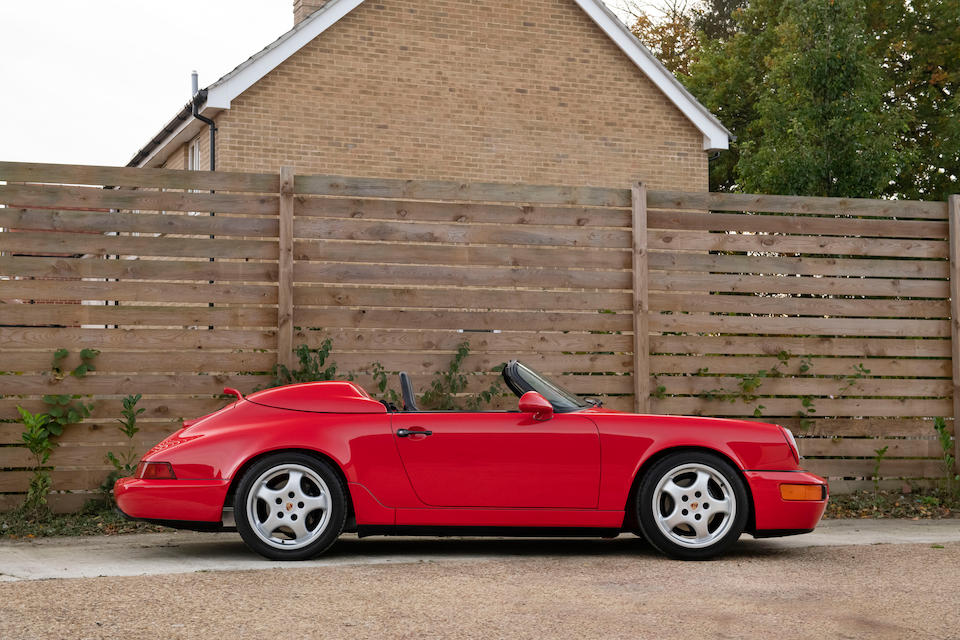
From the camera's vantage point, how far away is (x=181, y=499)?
247 inches

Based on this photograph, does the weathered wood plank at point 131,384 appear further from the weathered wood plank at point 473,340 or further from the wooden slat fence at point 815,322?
the wooden slat fence at point 815,322

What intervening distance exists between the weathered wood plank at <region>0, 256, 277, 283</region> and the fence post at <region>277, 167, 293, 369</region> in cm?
11

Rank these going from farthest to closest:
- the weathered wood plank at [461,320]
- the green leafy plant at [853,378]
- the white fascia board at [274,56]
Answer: the white fascia board at [274,56] < the green leafy plant at [853,378] < the weathered wood plank at [461,320]

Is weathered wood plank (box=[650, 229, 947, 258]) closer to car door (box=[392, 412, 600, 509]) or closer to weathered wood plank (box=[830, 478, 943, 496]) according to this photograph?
weathered wood plank (box=[830, 478, 943, 496])

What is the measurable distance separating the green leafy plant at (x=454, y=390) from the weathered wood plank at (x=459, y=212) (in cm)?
99

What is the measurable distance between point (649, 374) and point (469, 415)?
2845 mm

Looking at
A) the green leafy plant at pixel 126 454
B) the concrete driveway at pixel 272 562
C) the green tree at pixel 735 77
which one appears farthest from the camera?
the green tree at pixel 735 77

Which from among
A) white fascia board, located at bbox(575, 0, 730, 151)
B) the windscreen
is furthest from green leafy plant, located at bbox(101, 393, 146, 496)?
white fascia board, located at bbox(575, 0, 730, 151)

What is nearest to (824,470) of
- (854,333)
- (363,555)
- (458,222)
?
(854,333)

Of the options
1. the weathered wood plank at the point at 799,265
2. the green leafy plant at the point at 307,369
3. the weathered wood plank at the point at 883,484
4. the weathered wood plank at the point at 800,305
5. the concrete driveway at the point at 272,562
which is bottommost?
the concrete driveway at the point at 272,562

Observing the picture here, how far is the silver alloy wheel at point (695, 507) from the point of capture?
6.46m

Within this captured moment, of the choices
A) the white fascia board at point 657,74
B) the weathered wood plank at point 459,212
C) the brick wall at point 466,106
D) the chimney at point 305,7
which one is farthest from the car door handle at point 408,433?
the chimney at point 305,7

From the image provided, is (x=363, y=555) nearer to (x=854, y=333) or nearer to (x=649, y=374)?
(x=649, y=374)

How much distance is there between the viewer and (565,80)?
16.3 meters
